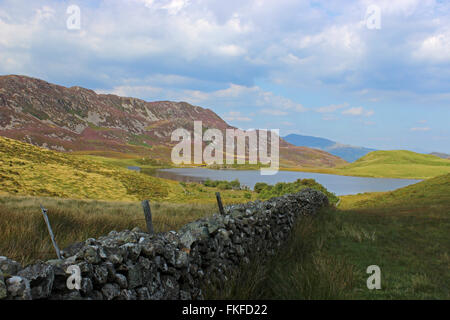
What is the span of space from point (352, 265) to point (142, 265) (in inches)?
183

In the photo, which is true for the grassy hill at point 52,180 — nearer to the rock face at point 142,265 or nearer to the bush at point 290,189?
the bush at point 290,189

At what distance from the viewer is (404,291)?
5.84 metres

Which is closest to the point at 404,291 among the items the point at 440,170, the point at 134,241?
the point at 134,241

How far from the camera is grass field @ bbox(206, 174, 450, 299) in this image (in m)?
4.98

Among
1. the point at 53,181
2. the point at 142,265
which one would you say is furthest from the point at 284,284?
the point at 53,181

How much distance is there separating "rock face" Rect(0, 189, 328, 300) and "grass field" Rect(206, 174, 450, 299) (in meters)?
0.46

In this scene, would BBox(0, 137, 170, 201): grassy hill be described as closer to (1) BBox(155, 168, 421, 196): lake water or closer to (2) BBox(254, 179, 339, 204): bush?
(2) BBox(254, 179, 339, 204): bush

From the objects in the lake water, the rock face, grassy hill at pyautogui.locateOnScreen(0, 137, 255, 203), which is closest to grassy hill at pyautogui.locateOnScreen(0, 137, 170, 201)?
grassy hill at pyautogui.locateOnScreen(0, 137, 255, 203)

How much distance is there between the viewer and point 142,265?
361 centimetres

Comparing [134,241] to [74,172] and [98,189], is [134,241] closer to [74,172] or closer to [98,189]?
[98,189]

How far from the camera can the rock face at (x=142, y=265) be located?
2.49m

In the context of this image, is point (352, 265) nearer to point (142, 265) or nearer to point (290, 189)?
point (142, 265)
